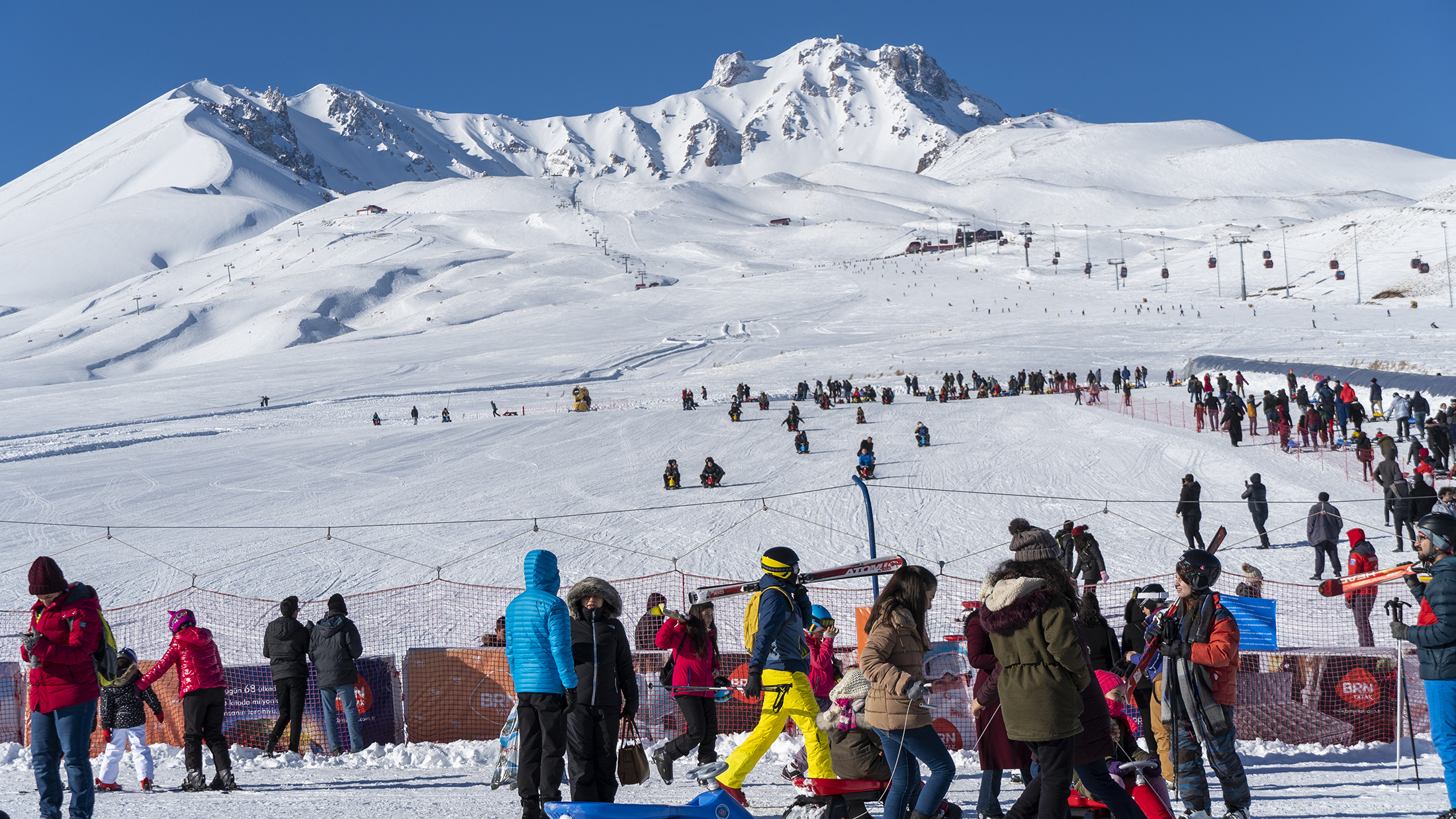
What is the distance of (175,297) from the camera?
10544 cm

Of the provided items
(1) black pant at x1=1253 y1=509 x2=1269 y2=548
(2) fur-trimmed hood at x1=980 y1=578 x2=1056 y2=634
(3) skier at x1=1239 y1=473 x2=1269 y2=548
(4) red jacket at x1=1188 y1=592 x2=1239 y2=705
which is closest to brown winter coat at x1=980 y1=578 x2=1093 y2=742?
(2) fur-trimmed hood at x1=980 y1=578 x2=1056 y2=634

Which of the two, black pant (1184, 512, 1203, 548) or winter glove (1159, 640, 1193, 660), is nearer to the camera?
winter glove (1159, 640, 1193, 660)

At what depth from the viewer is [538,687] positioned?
5.32 m

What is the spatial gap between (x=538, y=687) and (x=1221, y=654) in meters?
3.27

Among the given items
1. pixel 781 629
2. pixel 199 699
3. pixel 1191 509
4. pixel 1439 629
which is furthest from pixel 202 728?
pixel 1191 509

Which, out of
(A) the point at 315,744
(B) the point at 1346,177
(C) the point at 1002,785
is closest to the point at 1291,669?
(C) the point at 1002,785

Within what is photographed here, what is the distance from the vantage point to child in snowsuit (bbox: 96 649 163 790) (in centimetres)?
674

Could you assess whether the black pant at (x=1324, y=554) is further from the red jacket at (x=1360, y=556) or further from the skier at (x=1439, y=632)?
the skier at (x=1439, y=632)

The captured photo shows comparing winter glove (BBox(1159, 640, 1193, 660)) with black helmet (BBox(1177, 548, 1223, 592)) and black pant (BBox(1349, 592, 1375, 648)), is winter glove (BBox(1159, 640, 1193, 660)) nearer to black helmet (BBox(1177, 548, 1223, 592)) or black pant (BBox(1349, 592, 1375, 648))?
black helmet (BBox(1177, 548, 1223, 592))

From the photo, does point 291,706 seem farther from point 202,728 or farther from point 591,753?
point 591,753

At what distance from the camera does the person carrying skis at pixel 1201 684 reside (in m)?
4.90

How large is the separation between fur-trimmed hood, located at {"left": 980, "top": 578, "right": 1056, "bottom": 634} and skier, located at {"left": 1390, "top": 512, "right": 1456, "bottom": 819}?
2102 mm

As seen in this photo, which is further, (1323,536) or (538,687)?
(1323,536)

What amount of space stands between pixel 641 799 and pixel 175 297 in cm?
11411
